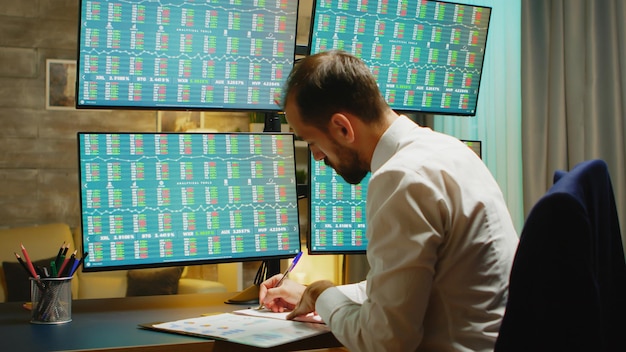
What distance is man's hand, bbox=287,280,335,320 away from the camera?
4.59 feet

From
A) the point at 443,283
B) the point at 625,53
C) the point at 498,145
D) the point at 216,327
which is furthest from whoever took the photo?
the point at 498,145

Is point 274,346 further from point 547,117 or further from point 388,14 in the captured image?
point 547,117

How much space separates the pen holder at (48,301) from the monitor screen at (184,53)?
466 mm

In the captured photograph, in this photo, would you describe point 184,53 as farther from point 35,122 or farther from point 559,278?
point 35,122

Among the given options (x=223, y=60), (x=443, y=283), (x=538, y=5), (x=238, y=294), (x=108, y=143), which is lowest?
(x=238, y=294)

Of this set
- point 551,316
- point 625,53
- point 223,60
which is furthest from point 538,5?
point 551,316

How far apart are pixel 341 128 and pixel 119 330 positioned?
61cm

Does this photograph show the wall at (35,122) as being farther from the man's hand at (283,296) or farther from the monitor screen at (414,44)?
the man's hand at (283,296)

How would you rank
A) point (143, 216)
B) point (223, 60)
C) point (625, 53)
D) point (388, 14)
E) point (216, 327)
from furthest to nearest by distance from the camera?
point (625, 53), point (388, 14), point (223, 60), point (143, 216), point (216, 327)

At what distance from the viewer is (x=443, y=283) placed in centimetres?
117

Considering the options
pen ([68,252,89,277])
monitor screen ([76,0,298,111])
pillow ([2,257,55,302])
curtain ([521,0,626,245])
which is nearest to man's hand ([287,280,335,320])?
pen ([68,252,89,277])

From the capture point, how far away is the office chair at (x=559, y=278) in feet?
2.68

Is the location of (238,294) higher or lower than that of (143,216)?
lower

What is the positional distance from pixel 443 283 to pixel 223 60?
945mm
